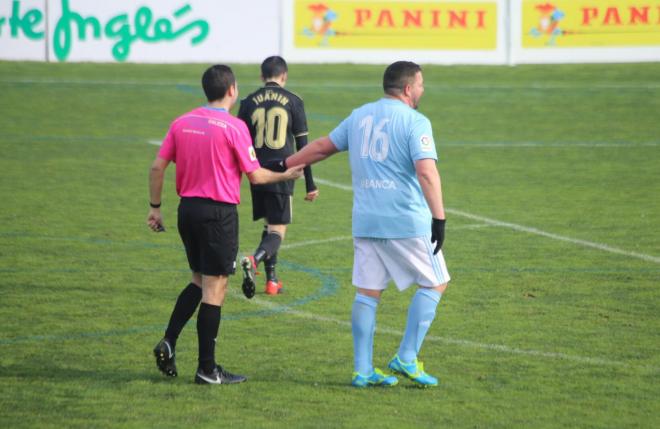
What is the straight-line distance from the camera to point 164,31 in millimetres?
30062

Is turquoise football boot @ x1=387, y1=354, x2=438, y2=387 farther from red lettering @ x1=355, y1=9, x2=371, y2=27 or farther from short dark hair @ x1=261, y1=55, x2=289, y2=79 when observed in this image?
red lettering @ x1=355, y1=9, x2=371, y2=27

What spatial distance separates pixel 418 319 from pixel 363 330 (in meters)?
0.37

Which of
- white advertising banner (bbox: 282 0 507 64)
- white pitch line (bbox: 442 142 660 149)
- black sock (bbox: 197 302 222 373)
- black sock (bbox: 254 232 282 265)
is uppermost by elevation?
white advertising banner (bbox: 282 0 507 64)

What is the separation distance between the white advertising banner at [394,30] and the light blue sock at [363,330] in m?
22.3

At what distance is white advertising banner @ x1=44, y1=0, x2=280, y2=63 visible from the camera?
29578 millimetres

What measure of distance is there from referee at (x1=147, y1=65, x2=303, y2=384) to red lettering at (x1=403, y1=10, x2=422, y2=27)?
2216 centimetres

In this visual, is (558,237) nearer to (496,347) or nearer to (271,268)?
(271,268)

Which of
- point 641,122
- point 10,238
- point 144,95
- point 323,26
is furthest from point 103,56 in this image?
point 10,238

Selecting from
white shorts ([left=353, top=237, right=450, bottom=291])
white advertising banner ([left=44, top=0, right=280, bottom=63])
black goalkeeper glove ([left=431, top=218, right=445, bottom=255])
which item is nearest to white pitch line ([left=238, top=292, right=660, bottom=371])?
white shorts ([left=353, top=237, right=450, bottom=291])

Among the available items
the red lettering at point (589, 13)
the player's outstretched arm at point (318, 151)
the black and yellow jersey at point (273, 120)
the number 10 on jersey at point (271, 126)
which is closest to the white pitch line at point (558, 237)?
the black and yellow jersey at point (273, 120)

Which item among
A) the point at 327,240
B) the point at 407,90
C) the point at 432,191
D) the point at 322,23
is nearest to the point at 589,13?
the point at 322,23

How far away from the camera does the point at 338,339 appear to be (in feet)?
30.9

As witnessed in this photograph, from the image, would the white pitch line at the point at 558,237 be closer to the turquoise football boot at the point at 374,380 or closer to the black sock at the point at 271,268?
the black sock at the point at 271,268

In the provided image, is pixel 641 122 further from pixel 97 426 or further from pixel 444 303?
pixel 97 426
